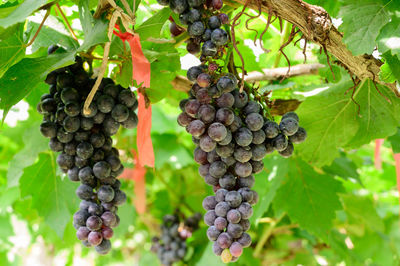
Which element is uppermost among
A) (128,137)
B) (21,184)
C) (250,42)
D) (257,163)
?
(257,163)

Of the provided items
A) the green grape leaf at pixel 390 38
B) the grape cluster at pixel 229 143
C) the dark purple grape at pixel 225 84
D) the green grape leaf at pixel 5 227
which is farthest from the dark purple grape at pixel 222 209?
the green grape leaf at pixel 5 227

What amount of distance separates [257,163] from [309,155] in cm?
54

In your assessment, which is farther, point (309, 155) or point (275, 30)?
point (275, 30)

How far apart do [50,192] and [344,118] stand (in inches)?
40.2

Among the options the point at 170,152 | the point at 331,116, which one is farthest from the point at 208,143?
the point at 170,152

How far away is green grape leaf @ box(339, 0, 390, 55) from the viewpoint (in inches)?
32.2

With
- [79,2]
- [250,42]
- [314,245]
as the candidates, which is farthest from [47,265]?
[79,2]

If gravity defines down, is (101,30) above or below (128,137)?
above

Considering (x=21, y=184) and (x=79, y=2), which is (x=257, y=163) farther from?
(x=21, y=184)

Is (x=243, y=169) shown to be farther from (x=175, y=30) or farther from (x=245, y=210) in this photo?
(x=175, y=30)

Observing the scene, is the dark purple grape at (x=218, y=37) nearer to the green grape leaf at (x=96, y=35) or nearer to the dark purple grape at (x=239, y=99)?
the dark purple grape at (x=239, y=99)

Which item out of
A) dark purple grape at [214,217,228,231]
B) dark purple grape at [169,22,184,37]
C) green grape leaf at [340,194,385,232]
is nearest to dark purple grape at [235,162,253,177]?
dark purple grape at [214,217,228,231]

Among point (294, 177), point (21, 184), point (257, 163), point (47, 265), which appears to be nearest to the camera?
point (257, 163)

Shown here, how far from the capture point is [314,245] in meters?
2.37
